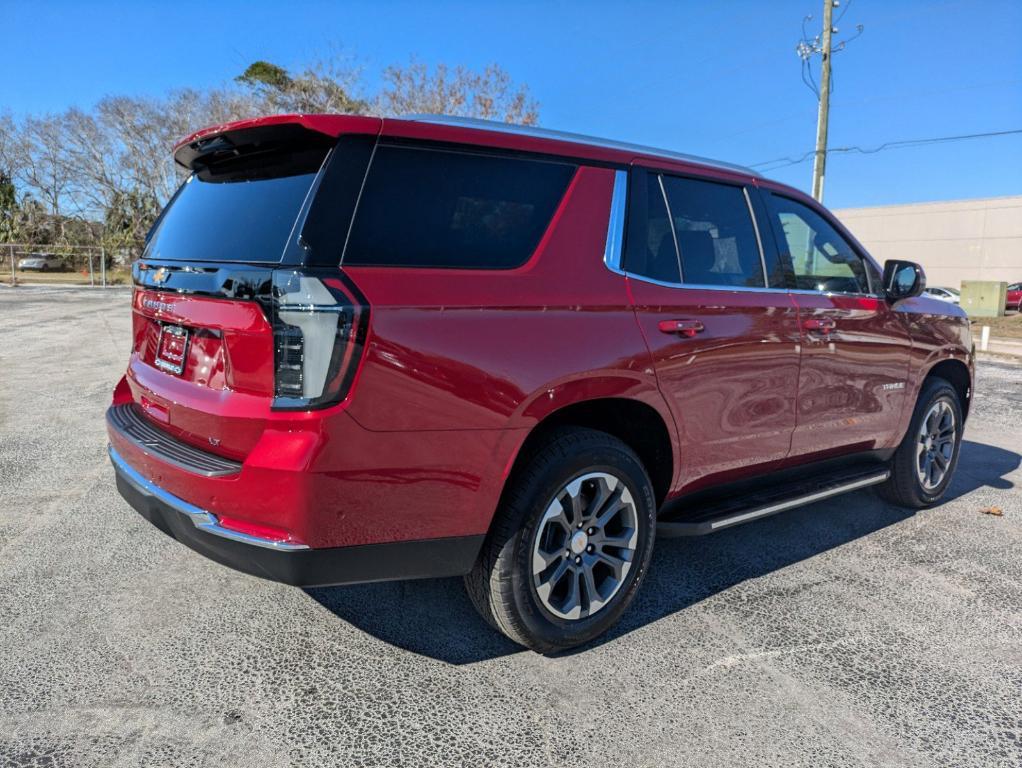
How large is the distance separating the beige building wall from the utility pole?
74.6 ft

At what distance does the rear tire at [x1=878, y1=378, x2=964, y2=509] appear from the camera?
4.61 m

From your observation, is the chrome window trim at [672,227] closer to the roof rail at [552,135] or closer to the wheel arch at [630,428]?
the roof rail at [552,135]

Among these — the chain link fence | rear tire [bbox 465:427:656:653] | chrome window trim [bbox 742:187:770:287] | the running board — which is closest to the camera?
rear tire [bbox 465:427:656:653]

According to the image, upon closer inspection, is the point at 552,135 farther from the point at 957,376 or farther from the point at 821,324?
the point at 957,376

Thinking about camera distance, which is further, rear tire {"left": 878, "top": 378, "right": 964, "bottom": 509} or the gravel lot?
rear tire {"left": 878, "top": 378, "right": 964, "bottom": 509}

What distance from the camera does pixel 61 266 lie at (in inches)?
1523

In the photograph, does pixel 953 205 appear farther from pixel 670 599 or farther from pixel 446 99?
pixel 670 599

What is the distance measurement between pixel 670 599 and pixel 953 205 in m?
55.8

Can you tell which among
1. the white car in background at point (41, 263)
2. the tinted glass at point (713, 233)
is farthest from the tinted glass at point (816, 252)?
the white car in background at point (41, 263)

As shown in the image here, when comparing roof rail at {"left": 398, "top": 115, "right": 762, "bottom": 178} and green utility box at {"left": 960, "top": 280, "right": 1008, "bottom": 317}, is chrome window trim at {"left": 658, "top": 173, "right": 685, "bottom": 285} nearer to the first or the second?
roof rail at {"left": 398, "top": 115, "right": 762, "bottom": 178}

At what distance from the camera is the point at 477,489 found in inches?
99.1

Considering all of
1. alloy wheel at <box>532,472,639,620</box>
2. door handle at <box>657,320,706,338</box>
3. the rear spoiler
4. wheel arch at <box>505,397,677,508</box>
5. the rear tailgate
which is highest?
the rear spoiler

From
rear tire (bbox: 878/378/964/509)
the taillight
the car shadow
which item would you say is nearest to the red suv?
the taillight

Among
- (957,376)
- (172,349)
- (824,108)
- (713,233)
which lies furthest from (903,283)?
(824,108)
